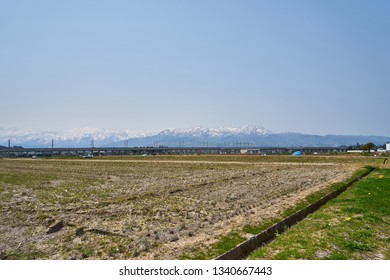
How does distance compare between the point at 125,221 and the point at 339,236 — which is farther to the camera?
the point at 125,221

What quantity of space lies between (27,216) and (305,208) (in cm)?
1286

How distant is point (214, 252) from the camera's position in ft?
34.8

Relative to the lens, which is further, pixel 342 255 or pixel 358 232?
pixel 358 232

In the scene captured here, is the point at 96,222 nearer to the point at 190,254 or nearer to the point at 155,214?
the point at 155,214

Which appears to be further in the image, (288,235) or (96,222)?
(96,222)

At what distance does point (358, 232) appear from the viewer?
520 inches

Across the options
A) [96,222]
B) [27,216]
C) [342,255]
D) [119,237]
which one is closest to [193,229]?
[119,237]

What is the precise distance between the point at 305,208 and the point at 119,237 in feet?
31.8

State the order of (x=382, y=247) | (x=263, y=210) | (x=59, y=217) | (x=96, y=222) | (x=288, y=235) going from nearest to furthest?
(x=382, y=247) < (x=288, y=235) < (x=96, y=222) < (x=59, y=217) < (x=263, y=210)

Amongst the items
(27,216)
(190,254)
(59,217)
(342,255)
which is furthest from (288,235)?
(27,216)
